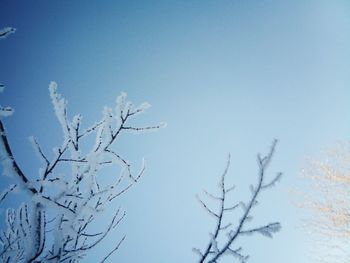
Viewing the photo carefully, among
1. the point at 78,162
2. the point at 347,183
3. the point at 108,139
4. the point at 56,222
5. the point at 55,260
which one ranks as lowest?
the point at 55,260

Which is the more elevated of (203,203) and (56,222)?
(203,203)

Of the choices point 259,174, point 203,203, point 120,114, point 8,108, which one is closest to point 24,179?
point 8,108

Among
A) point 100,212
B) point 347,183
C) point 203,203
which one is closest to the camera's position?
point 100,212

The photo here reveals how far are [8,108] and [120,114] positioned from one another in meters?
0.83

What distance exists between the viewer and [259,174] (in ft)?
6.23

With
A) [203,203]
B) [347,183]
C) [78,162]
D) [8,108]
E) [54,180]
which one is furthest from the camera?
[347,183]

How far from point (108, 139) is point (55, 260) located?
78cm

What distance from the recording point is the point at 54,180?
165 centimetres

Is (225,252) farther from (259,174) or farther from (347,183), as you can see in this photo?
→ (347,183)

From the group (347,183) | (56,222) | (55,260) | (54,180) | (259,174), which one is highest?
(347,183)

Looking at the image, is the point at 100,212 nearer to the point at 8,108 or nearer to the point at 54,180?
the point at 54,180

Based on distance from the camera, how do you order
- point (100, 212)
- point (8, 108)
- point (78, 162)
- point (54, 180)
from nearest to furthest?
1. point (8, 108)
2. point (54, 180)
3. point (100, 212)
4. point (78, 162)

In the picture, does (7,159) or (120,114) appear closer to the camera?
(7,159)

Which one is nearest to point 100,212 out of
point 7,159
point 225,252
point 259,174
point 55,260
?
point 55,260
